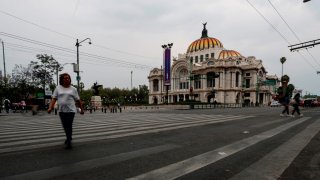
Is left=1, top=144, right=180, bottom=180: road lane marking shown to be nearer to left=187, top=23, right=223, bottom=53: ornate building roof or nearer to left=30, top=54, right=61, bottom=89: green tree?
left=30, top=54, right=61, bottom=89: green tree

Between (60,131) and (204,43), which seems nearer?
(60,131)

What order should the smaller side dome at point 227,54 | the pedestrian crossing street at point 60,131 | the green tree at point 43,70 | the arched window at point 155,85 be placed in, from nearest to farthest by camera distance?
the pedestrian crossing street at point 60,131
the green tree at point 43,70
the smaller side dome at point 227,54
the arched window at point 155,85

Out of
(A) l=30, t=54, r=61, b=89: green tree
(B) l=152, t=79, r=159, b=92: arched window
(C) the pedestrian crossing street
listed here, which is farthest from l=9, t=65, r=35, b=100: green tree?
(B) l=152, t=79, r=159, b=92: arched window

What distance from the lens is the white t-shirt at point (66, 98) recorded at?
21.6 ft

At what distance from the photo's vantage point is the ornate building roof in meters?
117

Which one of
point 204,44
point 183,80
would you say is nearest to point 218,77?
point 183,80

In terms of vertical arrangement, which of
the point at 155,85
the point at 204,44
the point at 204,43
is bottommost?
the point at 155,85

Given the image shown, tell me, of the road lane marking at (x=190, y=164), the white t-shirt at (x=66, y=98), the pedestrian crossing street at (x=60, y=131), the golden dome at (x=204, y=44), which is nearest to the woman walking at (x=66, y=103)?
the white t-shirt at (x=66, y=98)

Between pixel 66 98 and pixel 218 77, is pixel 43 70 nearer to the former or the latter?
pixel 66 98

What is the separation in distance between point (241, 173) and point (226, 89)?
10234 centimetres

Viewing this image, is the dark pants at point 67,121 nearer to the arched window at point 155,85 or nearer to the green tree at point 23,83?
the green tree at point 23,83

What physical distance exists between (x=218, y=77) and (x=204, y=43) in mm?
24779

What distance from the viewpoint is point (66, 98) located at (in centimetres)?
666

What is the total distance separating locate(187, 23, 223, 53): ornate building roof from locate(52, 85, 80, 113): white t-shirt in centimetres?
11291
